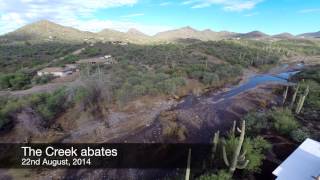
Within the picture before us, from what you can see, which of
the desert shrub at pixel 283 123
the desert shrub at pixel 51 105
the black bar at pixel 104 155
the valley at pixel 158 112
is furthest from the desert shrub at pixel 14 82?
the desert shrub at pixel 283 123

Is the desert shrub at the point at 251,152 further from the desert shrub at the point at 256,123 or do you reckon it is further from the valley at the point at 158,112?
the desert shrub at the point at 256,123

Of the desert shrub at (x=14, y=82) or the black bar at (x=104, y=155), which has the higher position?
the desert shrub at (x=14, y=82)

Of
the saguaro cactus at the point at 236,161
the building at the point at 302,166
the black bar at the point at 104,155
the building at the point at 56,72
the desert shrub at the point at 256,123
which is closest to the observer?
the building at the point at 302,166

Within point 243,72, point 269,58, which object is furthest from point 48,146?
point 269,58

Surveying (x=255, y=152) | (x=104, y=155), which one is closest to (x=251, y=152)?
(x=255, y=152)

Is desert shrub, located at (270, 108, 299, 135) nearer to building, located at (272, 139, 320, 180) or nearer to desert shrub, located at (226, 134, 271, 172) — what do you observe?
desert shrub, located at (226, 134, 271, 172)

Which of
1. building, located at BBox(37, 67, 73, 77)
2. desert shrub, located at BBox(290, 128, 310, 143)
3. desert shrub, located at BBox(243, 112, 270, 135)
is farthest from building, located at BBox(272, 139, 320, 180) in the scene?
building, located at BBox(37, 67, 73, 77)

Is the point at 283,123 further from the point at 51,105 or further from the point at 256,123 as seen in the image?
the point at 51,105
